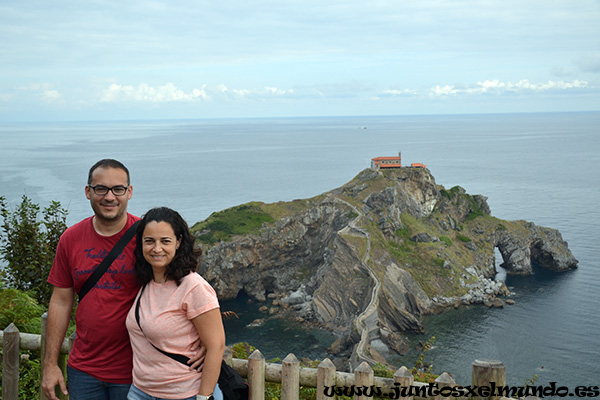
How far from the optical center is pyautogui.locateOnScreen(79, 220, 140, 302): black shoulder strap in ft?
17.9

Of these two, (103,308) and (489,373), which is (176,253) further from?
(489,373)

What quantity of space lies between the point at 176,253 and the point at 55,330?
176 cm

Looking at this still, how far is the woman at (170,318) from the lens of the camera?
16.5ft

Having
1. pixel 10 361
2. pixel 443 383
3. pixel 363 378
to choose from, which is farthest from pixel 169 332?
pixel 10 361

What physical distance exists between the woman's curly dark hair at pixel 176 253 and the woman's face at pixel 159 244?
44 millimetres

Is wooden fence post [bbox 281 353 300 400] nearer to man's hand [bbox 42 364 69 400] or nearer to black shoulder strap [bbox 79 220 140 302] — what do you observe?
black shoulder strap [bbox 79 220 140 302]

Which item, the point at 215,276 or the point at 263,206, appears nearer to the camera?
the point at 215,276

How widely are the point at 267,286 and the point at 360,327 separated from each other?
72.6 feet

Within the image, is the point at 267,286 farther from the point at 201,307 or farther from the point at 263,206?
the point at 201,307

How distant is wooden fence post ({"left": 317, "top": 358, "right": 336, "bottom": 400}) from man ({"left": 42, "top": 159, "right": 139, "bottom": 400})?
1893 mm

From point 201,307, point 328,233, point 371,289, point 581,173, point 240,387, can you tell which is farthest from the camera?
point 581,173

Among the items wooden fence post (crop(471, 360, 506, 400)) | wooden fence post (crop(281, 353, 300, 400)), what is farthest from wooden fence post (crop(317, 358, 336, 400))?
wooden fence post (crop(471, 360, 506, 400))

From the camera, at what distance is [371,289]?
59.0 m

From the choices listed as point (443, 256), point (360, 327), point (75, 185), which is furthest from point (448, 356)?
point (75, 185)
